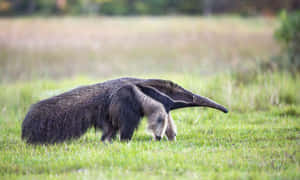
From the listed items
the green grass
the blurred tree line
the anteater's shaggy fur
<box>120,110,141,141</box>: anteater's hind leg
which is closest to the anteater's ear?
the anteater's shaggy fur

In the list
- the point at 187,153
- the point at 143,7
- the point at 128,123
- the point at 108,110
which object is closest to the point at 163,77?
the point at 108,110

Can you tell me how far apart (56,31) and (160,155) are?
14198 millimetres

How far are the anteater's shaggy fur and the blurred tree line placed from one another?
88.0 feet

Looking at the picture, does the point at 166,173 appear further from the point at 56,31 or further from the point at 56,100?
the point at 56,31

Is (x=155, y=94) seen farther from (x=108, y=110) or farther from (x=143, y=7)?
(x=143, y=7)

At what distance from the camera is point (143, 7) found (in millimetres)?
34812

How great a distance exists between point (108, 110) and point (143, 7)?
102ft

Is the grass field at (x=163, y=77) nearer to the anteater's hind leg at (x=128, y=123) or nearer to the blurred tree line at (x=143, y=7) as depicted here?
the anteater's hind leg at (x=128, y=123)

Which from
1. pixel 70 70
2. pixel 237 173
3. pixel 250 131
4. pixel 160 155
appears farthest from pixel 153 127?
pixel 70 70

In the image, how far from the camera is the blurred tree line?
105 feet

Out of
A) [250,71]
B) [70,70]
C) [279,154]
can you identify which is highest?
[279,154]

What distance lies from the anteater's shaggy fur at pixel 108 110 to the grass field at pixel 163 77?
203 mm

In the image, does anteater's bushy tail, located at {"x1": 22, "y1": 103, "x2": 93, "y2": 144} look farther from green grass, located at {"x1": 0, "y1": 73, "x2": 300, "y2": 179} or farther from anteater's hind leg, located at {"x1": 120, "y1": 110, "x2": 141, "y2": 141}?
anteater's hind leg, located at {"x1": 120, "y1": 110, "x2": 141, "y2": 141}

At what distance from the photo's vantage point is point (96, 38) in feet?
56.3
